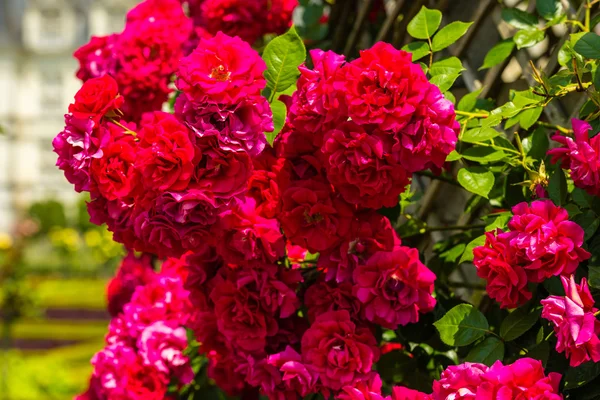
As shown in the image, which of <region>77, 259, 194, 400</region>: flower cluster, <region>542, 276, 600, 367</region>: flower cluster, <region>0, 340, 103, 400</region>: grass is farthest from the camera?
<region>0, 340, 103, 400</region>: grass

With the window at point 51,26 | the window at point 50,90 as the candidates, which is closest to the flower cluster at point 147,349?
the window at point 50,90

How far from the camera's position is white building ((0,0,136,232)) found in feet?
71.7

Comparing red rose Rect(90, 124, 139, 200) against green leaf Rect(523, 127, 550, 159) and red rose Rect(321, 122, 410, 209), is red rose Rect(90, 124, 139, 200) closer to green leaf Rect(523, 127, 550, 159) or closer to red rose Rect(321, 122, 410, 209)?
red rose Rect(321, 122, 410, 209)

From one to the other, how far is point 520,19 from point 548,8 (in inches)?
1.2

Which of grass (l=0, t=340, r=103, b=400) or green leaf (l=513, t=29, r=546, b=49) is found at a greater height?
green leaf (l=513, t=29, r=546, b=49)

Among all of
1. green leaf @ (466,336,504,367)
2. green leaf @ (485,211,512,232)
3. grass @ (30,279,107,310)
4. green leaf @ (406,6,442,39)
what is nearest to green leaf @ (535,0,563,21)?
green leaf @ (406,6,442,39)

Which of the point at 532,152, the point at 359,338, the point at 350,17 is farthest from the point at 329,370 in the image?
the point at 350,17

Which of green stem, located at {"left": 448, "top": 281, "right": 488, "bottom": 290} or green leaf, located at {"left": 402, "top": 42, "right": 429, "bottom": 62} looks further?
green stem, located at {"left": 448, "top": 281, "right": 488, "bottom": 290}

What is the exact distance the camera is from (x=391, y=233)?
27.3 inches

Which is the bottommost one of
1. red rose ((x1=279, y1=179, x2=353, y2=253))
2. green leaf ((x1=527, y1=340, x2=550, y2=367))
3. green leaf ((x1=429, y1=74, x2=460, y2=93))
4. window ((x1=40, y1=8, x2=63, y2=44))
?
window ((x1=40, y1=8, x2=63, y2=44))

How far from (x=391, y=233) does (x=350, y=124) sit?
12 centimetres

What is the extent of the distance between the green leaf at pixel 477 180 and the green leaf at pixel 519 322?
4.1 inches

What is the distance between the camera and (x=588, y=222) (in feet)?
1.98

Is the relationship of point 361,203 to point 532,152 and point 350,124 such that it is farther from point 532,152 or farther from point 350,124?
point 532,152
